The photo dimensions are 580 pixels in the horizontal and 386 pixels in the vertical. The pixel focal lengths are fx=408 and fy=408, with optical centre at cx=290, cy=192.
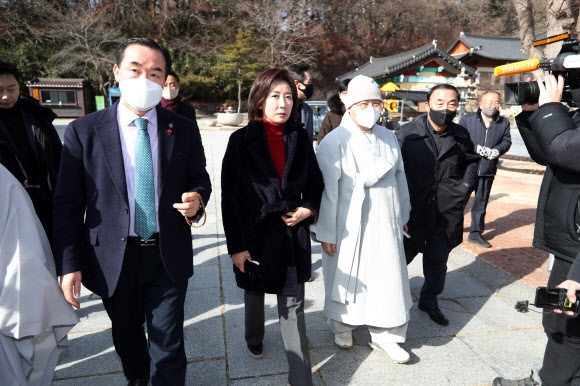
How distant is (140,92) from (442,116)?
6.98ft

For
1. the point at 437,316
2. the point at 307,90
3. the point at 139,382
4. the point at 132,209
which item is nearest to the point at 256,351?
the point at 139,382

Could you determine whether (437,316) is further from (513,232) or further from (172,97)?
(513,232)

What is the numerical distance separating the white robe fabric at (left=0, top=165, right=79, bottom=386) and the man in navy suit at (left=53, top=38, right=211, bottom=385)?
0.08 metres

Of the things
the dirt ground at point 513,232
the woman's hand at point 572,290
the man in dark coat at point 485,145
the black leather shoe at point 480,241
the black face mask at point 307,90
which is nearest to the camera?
the woman's hand at point 572,290

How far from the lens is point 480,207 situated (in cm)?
511

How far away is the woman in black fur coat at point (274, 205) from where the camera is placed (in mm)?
2258

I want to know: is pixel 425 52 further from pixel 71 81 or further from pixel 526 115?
pixel 526 115

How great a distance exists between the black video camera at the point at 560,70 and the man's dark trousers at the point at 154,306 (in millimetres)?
1925

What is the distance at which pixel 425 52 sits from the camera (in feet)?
76.8

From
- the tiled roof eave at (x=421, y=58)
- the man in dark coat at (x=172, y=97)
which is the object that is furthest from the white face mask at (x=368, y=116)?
the tiled roof eave at (x=421, y=58)

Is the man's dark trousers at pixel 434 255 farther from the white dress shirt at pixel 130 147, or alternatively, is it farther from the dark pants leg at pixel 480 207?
the dark pants leg at pixel 480 207

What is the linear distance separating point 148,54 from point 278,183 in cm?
92

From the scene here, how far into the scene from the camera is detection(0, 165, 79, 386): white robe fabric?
66.2 inches

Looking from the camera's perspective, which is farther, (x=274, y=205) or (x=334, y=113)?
(x=334, y=113)
